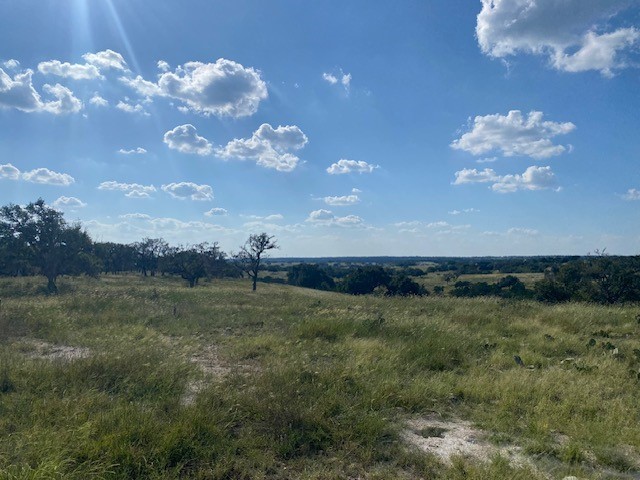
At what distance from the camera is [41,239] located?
28.4 metres

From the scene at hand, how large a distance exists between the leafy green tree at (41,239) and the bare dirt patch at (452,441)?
27805 millimetres

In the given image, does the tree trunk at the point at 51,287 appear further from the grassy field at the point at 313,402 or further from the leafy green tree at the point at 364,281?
the leafy green tree at the point at 364,281

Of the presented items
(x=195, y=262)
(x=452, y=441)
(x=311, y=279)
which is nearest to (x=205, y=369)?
(x=452, y=441)

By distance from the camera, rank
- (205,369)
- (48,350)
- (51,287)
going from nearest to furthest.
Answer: (205,369) → (48,350) → (51,287)

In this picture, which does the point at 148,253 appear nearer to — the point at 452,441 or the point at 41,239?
the point at 41,239

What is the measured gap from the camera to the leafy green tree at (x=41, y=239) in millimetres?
27703

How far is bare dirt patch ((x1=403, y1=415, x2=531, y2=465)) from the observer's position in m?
4.58

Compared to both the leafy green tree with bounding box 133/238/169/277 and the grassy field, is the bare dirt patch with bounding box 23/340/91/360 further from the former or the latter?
the leafy green tree with bounding box 133/238/169/277

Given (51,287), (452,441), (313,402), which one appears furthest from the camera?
(51,287)

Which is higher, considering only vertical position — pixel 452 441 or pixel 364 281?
pixel 452 441

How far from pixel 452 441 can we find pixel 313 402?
6.04ft

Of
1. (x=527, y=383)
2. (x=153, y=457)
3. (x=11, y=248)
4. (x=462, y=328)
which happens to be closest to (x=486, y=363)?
(x=527, y=383)

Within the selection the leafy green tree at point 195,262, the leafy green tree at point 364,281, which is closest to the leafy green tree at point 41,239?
the leafy green tree at point 195,262

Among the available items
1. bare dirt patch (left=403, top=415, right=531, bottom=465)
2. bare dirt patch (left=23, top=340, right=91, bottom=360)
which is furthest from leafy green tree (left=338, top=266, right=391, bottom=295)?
bare dirt patch (left=403, top=415, right=531, bottom=465)
